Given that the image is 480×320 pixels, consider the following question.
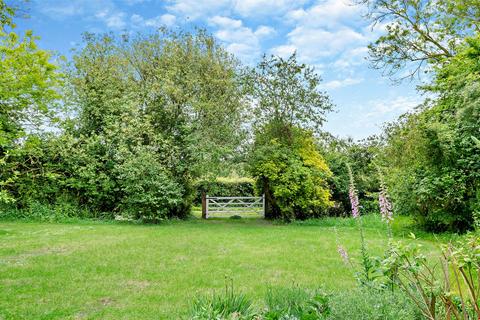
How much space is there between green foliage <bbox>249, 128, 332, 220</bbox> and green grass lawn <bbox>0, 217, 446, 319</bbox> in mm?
3063

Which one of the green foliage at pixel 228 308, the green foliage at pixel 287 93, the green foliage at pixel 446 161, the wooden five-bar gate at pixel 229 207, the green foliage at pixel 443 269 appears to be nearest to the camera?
the green foliage at pixel 443 269

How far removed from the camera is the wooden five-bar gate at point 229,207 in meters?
15.5

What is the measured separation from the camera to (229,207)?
15.9m

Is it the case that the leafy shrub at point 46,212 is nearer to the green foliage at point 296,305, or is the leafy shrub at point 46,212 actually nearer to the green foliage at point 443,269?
the green foliage at point 296,305

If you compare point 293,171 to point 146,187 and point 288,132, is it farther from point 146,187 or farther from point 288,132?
point 146,187

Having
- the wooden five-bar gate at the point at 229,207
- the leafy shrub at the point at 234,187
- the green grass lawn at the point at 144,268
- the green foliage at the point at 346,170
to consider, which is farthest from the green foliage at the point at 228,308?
the leafy shrub at the point at 234,187

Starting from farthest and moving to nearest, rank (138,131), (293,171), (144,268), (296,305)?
(138,131) < (293,171) < (144,268) < (296,305)

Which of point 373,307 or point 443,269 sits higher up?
point 443,269

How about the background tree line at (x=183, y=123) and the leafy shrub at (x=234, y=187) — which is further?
the leafy shrub at (x=234, y=187)

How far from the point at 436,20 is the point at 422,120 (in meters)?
5.83

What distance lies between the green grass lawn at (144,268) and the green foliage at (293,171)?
3063 millimetres

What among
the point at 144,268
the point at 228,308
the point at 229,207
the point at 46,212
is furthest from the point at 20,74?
the point at 229,207

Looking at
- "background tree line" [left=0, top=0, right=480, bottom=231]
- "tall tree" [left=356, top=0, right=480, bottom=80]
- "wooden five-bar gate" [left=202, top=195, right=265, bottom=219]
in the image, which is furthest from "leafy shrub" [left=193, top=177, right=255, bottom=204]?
"tall tree" [left=356, top=0, right=480, bottom=80]

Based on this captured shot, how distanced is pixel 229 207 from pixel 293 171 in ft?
14.2
